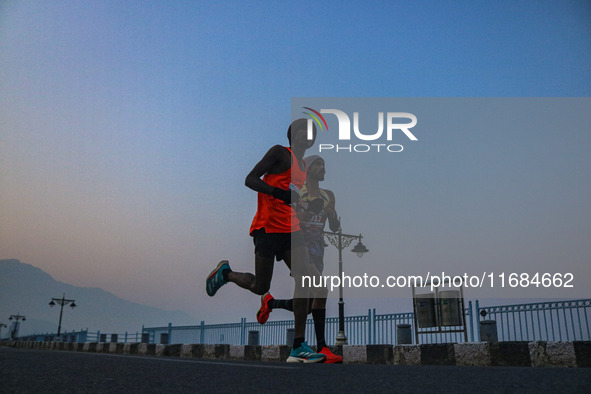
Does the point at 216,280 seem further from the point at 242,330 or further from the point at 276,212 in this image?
the point at 242,330

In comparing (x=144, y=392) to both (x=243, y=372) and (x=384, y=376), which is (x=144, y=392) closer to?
(x=243, y=372)

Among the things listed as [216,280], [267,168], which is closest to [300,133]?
[267,168]

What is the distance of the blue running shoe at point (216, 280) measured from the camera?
5699 mm

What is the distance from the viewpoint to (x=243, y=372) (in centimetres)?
305

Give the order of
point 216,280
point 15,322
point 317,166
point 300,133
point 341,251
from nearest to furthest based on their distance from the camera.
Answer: point 300,133 → point 216,280 → point 317,166 → point 341,251 → point 15,322

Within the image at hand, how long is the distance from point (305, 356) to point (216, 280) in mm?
1468

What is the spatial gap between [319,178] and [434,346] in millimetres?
2597

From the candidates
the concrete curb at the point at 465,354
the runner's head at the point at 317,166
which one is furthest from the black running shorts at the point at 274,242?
the concrete curb at the point at 465,354

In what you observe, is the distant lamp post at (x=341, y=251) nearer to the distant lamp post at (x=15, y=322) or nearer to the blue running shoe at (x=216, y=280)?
the blue running shoe at (x=216, y=280)

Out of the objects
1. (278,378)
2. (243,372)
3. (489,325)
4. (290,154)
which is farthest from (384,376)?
(489,325)

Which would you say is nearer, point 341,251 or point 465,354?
point 465,354

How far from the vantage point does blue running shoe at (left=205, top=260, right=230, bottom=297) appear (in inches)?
224

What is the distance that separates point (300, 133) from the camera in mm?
5324

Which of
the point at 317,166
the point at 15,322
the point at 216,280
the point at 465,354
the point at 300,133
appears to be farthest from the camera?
the point at 15,322
